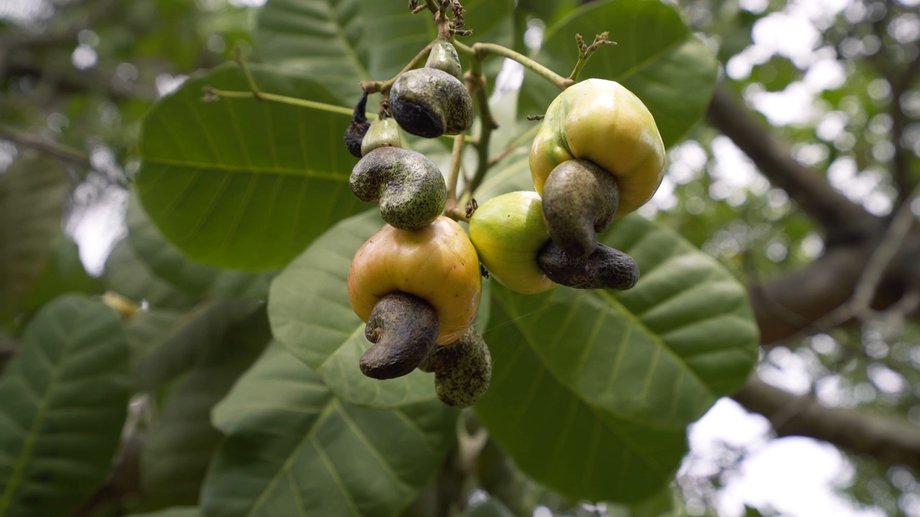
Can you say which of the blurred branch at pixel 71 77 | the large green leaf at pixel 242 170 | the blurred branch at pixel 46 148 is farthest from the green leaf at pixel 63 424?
the blurred branch at pixel 71 77

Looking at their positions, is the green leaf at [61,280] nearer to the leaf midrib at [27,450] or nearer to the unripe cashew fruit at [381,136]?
the leaf midrib at [27,450]

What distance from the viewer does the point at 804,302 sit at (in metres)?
2.49

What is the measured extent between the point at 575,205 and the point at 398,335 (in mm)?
158

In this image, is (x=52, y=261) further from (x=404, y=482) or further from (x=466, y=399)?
(x=466, y=399)

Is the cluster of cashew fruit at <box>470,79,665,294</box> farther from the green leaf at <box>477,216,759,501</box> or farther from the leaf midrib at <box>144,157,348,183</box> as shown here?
the leaf midrib at <box>144,157,348,183</box>

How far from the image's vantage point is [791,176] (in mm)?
2697

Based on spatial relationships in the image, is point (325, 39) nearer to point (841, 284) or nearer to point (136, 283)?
point (136, 283)

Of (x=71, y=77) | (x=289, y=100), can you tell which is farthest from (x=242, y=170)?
(x=71, y=77)

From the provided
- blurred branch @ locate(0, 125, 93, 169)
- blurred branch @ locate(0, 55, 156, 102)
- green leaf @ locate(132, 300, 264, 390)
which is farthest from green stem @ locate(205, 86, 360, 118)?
blurred branch @ locate(0, 55, 156, 102)

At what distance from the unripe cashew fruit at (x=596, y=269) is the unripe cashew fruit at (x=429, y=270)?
66 millimetres

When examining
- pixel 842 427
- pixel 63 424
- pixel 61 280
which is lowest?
pixel 842 427

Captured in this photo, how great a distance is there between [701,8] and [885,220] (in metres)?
1.07

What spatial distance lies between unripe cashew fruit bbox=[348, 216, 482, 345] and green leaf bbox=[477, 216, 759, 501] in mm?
331

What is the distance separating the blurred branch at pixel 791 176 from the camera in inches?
98.7
